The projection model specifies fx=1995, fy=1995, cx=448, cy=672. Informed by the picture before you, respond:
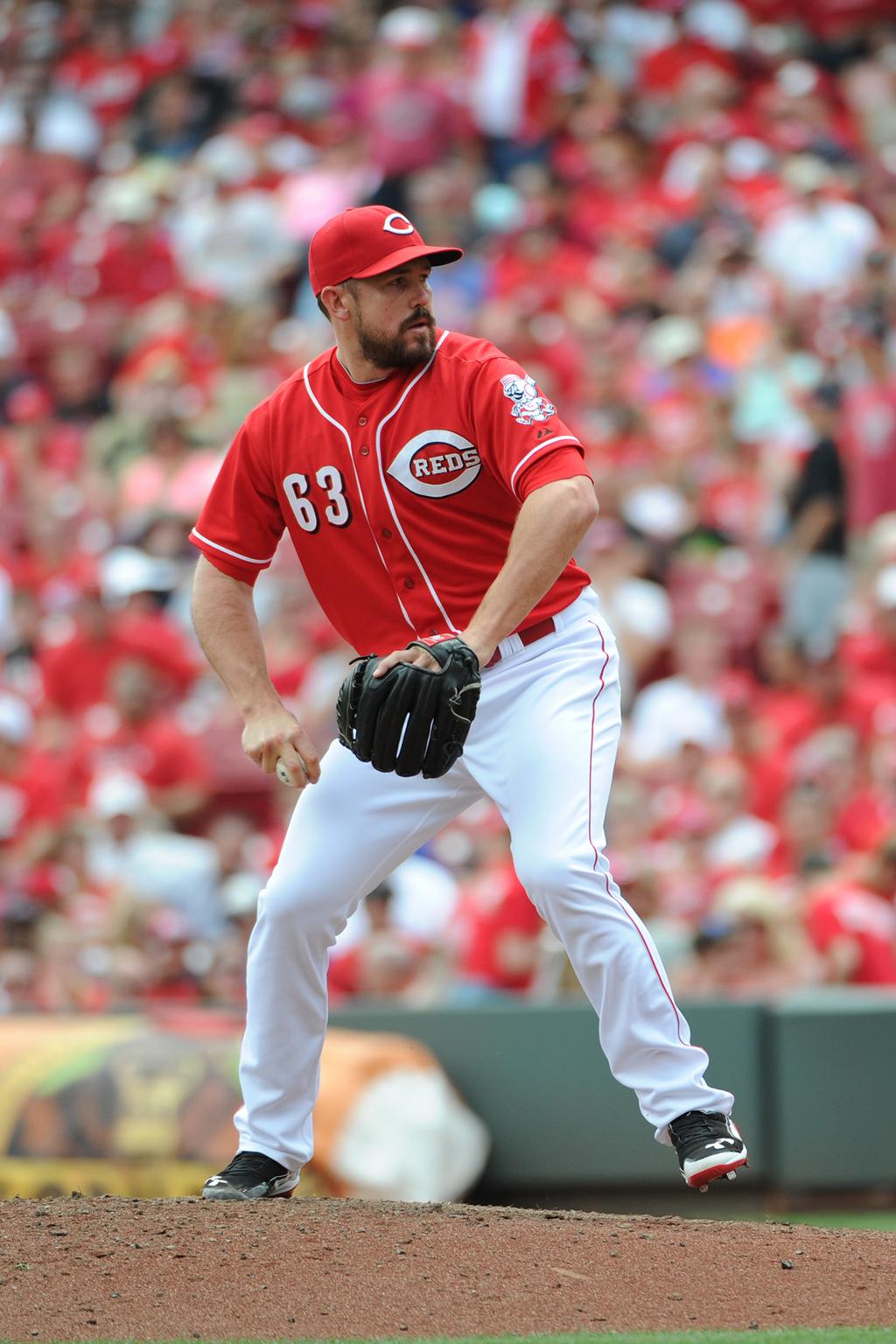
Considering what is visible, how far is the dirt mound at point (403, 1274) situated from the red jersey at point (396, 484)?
1.27 meters

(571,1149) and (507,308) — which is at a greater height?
(507,308)

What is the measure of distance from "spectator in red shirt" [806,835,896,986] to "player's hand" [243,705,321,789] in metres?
3.03

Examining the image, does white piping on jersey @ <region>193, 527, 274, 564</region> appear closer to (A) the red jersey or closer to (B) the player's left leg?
(A) the red jersey

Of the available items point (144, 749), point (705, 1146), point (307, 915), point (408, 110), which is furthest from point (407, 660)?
point (408, 110)

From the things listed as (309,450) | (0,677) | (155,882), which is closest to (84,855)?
(155,882)

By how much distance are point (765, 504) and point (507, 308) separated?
2.23 meters

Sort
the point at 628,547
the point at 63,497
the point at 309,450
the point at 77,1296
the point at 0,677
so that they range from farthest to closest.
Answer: the point at 63,497 < the point at 0,677 < the point at 628,547 < the point at 309,450 < the point at 77,1296

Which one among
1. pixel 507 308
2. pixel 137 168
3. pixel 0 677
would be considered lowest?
pixel 0 677

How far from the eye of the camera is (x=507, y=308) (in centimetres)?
1062

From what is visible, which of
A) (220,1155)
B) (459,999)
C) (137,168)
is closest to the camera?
(220,1155)

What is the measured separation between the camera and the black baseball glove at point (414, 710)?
3.91m

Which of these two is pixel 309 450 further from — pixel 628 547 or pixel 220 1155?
pixel 628 547

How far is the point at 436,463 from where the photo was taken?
13.8 feet

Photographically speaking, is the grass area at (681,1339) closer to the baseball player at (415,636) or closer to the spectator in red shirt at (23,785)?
the baseball player at (415,636)
